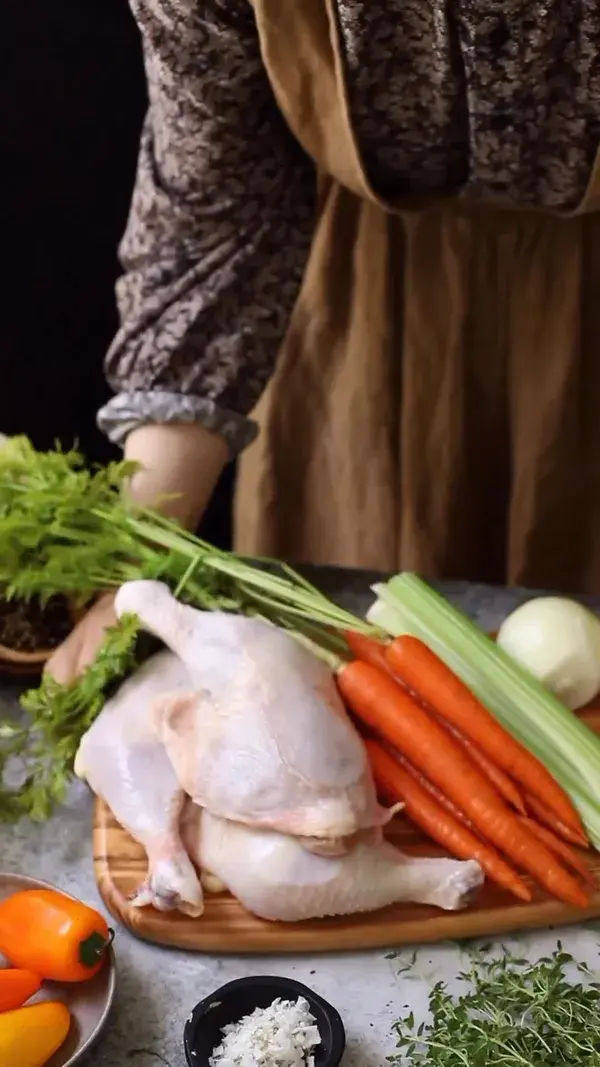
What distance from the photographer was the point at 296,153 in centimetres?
115

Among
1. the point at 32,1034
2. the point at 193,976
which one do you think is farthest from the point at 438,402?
the point at 32,1034

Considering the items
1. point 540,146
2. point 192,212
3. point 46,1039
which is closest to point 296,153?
point 192,212

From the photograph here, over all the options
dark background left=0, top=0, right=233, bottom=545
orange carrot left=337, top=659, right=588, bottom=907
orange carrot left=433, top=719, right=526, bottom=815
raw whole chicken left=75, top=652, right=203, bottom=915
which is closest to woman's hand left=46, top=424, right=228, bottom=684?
raw whole chicken left=75, top=652, right=203, bottom=915

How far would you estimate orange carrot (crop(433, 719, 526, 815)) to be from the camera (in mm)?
1015

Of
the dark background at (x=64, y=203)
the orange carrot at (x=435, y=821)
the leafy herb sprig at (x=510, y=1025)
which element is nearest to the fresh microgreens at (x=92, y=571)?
the orange carrot at (x=435, y=821)

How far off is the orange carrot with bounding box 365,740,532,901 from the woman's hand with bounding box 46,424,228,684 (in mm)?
287

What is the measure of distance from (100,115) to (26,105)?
4.4 inches

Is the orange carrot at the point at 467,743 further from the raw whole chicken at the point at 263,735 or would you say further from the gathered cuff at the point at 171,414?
the gathered cuff at the point at 171,414

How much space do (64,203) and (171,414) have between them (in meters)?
0.90

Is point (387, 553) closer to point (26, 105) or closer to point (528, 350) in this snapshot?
point (528, 350)

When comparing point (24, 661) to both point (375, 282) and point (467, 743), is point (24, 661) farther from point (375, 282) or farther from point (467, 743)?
point (375, 282)

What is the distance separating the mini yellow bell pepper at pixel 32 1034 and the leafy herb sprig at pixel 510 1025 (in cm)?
23

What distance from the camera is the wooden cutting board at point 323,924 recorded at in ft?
3.01

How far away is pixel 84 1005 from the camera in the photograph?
852 mm
